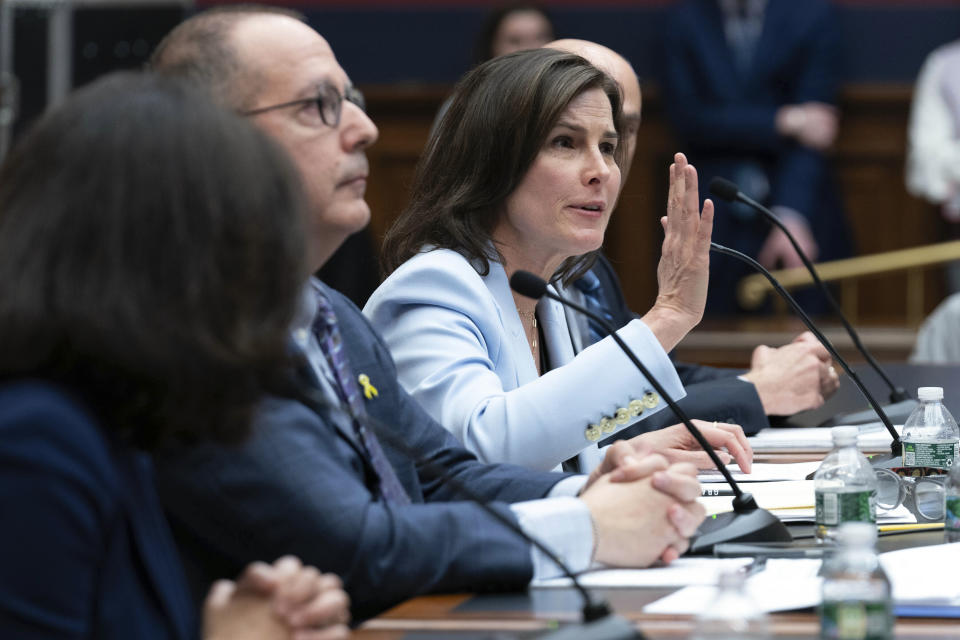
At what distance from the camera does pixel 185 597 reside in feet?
4.14

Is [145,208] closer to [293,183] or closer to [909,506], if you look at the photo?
[293,183]

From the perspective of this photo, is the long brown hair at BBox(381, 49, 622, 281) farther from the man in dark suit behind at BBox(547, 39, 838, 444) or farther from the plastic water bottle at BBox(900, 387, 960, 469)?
the plastic water bottle at BBox(900, 387, 960, 469)

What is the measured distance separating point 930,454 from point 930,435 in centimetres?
5

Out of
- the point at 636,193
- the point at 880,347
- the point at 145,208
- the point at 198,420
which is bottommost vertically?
the point at 880,347

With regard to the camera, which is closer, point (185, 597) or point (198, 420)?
point (198, 420)

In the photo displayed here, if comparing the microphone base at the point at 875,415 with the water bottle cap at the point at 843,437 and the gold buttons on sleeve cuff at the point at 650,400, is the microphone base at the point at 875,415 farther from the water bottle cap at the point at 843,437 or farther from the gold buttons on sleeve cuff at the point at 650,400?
the water bottle cap at the point at 843,437

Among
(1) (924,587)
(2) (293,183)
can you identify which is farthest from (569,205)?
(2) (293,183)

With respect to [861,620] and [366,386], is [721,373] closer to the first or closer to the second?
[366,386]

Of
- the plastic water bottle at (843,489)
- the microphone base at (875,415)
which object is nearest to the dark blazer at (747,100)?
Answer: the microphone base at (875,415)

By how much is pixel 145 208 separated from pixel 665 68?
5061 millimetres

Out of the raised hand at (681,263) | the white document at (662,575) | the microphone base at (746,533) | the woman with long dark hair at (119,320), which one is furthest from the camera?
the raised hand at (681,263)

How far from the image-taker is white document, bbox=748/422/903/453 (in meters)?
2.49

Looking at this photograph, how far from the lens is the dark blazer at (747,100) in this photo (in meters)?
5.65

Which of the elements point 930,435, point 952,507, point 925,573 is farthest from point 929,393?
point 925,573
